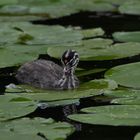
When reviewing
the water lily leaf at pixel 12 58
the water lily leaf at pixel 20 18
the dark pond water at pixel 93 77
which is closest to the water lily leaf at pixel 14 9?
the water lily leaf at pixel 20 18

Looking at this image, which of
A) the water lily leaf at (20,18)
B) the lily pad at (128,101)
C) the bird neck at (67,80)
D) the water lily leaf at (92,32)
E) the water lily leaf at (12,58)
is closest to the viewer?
the lily pad at (128,101)

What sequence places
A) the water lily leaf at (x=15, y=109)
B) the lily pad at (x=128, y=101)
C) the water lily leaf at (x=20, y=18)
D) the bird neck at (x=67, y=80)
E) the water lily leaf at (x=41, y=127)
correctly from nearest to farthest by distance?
the water lily leaf at (x=41, y=127)
the water lily leaf at (x=15, y=109)
the lily pad at (x=128, y=101)
the bird neck at (x=67, y=80)
the water lily leaf at (x=20, y=18)

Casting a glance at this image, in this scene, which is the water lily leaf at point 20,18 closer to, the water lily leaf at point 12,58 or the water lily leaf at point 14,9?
the water lily leaf at point 14,9

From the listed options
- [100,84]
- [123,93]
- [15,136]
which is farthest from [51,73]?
[15,136]

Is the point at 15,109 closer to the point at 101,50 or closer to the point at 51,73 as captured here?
the point at 51,73

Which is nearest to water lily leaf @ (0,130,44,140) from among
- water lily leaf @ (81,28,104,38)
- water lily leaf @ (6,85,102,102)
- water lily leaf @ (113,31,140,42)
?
water lily leaf @ (6,85,102,102)

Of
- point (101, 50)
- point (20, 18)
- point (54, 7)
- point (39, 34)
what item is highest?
point (54, 7)

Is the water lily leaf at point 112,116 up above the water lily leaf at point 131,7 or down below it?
below

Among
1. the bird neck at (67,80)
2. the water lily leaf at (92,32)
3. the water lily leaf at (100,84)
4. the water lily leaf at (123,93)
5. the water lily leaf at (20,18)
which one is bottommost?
the water lily leaf at (123,93)
